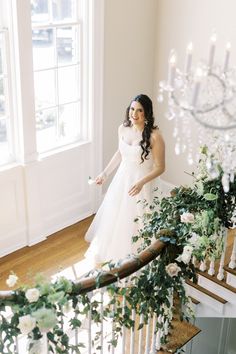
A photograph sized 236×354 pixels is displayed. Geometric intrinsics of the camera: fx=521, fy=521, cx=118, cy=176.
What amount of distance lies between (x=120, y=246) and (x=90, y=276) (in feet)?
6.17

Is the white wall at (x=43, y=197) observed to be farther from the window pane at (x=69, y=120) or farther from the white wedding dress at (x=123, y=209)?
the white wedding dress at (x=123, y=209)

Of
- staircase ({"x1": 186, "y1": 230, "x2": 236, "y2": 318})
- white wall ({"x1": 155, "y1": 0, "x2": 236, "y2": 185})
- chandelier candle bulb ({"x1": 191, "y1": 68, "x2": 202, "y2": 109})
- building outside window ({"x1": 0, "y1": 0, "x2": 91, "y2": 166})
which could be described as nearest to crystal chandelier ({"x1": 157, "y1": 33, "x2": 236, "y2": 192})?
chandelier candle bulb ({"x1": 191, "y1": 68, "x2": 202, "y2": 109})

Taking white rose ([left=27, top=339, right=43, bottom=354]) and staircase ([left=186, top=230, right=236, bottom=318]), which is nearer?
white rose ([left=27, top=339, right=43, bottom=354])

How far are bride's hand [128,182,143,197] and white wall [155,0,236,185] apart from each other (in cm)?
163

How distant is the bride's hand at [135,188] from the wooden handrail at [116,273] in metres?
1.39

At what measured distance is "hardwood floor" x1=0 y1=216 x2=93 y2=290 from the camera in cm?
488

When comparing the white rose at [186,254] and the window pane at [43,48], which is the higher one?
the window pane at [43,48]

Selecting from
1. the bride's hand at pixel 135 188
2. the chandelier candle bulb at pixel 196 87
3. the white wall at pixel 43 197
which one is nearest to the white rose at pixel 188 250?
the chandelier candle bulb at pixel 196 87

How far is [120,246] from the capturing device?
15.6 feet

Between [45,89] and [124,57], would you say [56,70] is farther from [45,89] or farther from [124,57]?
[124,57]

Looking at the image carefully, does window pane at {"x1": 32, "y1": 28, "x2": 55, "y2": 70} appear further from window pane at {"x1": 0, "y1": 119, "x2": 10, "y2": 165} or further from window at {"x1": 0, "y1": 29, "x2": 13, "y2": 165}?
window pane at {"x1": 0, "y1": 119, "x2": 10, "y2": 165}

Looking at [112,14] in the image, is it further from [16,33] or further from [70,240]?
[70,240]

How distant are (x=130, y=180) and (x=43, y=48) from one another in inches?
60.2

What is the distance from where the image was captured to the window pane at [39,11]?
474 centimetres
